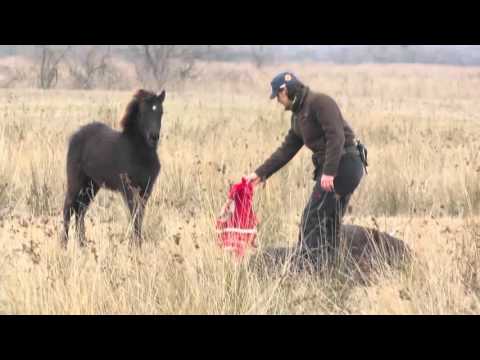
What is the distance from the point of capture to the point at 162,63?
46281 mm

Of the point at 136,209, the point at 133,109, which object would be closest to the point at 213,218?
the point at 136,209

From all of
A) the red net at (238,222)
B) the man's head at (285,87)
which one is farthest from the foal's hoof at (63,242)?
the man's head at (285,87)

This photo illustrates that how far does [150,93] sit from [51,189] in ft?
8.60

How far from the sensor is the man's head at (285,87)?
269 inches

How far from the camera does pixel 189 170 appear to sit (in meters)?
10.7

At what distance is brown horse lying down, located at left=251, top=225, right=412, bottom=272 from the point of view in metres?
6.60

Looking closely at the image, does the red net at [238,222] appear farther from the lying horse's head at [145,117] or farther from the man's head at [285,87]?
the lying horse's head at [145,117]

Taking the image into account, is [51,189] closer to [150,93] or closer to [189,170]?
[189,170]

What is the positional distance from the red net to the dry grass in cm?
20

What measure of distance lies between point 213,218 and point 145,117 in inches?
68.9

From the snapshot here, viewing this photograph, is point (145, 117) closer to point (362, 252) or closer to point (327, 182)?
point (327, 182)

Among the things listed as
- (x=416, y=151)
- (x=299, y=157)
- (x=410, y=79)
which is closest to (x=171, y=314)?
(x=299, y=157)

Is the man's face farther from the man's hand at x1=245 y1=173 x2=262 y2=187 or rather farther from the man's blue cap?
the man's hand at x1=245 y1=173 x2=262 y2=187

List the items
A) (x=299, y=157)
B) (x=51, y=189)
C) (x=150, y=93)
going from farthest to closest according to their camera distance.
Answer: (x=299, y=157) → (x=51, y=189) → (x=150, y=93)
